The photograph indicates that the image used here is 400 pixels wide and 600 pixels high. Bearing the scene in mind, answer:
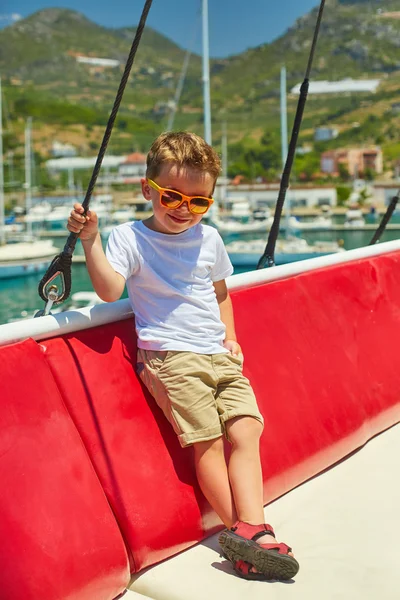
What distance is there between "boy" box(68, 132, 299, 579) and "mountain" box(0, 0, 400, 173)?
99.1 meters

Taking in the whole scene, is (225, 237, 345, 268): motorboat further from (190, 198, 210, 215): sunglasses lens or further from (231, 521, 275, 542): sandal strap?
(231, 521, 275, 542): sandal strap

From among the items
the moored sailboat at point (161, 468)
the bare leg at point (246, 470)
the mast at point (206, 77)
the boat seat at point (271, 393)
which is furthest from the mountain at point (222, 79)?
the bare leg at point (246, 470)

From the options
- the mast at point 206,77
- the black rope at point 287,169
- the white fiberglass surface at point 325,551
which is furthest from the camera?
the mast at point 206,77

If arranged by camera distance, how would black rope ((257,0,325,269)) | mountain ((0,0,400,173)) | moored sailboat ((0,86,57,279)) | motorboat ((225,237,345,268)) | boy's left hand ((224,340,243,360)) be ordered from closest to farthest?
boy's left hand ((224,340,243,360)), black rope ((257,0,325,269)), motorboat ((225,237,345,268)), moored sailboat ((0,86,57,279)), mountain ((0,0,400,173))

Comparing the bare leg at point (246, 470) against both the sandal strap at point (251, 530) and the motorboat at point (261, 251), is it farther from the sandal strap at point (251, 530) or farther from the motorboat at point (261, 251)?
the motorboat at point (261, 251)

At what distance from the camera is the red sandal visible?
1.95m

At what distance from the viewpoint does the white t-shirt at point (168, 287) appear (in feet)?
7.45

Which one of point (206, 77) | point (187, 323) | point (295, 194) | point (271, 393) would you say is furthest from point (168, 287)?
point (295, 194)

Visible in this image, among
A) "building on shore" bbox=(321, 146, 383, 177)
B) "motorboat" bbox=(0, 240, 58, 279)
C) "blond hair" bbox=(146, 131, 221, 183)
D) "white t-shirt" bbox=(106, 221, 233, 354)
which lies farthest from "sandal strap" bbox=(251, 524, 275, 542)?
"building on shore" bbox=(321, 146, 383, 177)

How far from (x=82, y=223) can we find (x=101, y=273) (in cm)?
14

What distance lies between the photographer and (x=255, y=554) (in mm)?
1969

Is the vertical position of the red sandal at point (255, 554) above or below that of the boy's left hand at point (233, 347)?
below

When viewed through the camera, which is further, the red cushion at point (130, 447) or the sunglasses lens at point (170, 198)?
the sunglasses lens at point (170, 198)

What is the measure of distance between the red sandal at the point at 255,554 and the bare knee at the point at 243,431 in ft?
0.77
